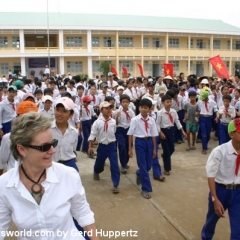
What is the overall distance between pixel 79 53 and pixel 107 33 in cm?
381

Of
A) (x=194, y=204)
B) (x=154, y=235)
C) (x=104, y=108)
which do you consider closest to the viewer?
(x=154, y=235)

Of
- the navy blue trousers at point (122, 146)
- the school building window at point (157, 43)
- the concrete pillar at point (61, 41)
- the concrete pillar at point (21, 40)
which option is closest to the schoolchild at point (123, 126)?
the navy blue trousers at point (122, 146)

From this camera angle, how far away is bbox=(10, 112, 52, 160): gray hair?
1.86 m

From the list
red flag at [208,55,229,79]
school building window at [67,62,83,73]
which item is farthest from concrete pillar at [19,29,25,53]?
red flag at [208,55,229,79]

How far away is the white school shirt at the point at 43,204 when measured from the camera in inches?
71.2

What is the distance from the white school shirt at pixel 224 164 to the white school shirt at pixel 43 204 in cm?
155

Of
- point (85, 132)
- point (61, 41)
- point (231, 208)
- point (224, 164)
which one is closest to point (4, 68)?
point (61, 41)

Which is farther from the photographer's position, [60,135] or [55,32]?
[55,32]

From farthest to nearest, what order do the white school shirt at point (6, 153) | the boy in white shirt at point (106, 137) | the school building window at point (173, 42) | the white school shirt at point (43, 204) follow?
1. the school building window at point (173, 42)
2. the boy in white shirt at point (106, 137)
3. the white school shirt at point (6, 153)
4. the white school shirt at point (43, 204)

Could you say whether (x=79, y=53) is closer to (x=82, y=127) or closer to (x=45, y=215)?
(x=82, y=127)

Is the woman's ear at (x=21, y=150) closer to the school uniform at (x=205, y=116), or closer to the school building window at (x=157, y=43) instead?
the school uniform at (x=205, y=116)

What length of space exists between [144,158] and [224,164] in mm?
1942

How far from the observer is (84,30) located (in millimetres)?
31828

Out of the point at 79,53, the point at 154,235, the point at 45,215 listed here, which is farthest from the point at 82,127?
the point at 79,53
